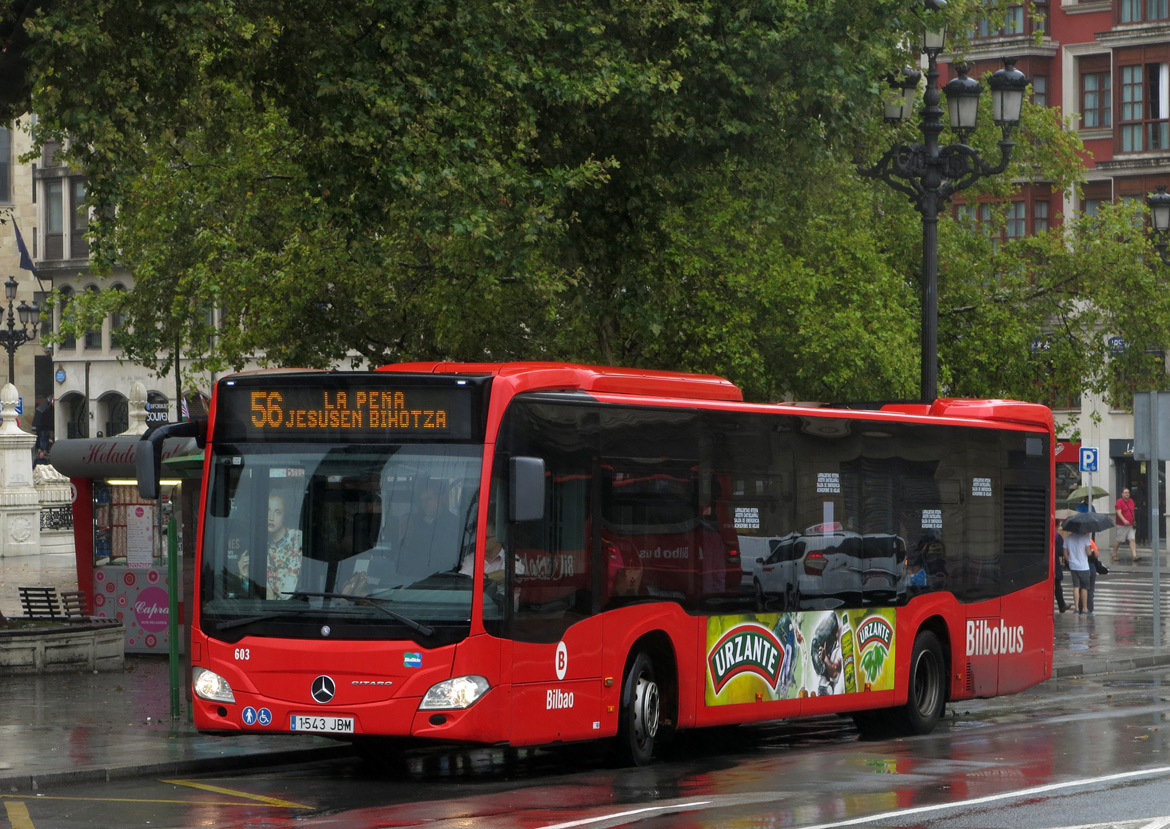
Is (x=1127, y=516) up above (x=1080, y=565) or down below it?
above

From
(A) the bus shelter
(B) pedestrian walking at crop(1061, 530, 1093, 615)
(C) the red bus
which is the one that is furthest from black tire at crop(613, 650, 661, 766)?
(B) pedestrian walking at crop(1061, 530, 1093, 615)

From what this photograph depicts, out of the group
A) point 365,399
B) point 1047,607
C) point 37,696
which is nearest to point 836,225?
point 1047,607

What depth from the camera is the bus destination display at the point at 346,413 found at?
41.6 ft

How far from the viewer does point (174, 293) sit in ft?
105

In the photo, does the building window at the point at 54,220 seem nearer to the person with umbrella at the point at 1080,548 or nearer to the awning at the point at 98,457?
the person with umbrella at the point at 1080,548

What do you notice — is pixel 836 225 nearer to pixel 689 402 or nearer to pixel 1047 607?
pixel 1047 607

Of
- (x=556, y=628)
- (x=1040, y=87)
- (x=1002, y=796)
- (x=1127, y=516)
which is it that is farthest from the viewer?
(x=1040, y=87)

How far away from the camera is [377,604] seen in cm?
1241

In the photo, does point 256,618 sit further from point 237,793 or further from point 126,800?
point 126,800

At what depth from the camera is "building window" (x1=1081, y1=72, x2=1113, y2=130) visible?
60.5 metres

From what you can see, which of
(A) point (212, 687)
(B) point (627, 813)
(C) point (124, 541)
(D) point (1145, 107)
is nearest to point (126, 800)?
(A) point (212, 687)

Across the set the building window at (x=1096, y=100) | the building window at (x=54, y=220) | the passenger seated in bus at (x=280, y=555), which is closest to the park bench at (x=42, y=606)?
the passenger seated in bus at (x=280, y=555)

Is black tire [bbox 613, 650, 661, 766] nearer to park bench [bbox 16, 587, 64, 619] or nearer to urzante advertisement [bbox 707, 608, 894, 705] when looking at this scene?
urzante advertisement [bbox 707, 608, 894, 705]

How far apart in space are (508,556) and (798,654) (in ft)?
12.8
